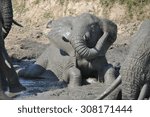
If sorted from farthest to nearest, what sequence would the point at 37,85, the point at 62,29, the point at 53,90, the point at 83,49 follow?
1. the point at 62,29
2. the point at 37,85
3. the point at 83,49
4. the point at 53,90

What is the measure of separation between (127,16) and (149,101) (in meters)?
15.7

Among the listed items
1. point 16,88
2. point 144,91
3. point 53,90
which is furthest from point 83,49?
point 144,91

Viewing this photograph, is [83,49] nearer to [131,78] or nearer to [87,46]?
[87,46]

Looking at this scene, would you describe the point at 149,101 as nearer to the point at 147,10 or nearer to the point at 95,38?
the point at 95,38

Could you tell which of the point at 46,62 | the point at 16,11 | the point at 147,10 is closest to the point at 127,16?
the point at 147,10

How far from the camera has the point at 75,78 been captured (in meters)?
11.3

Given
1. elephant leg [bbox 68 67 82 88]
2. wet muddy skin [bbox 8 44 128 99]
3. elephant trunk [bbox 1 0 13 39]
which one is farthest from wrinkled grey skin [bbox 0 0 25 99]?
elephant leg [bbox 68 67 82 88]

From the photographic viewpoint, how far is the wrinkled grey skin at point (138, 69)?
738cm

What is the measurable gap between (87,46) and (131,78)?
401cm

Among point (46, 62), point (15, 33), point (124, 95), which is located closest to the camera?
point (124, 95)

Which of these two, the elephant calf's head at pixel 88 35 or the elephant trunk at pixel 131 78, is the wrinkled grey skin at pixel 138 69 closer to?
the elephant trunk at pixel 131 78

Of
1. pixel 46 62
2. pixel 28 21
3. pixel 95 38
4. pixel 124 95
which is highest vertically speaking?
pixel 124 95

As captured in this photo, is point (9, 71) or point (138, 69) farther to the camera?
point (9, 71)

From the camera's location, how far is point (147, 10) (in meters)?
22.6
